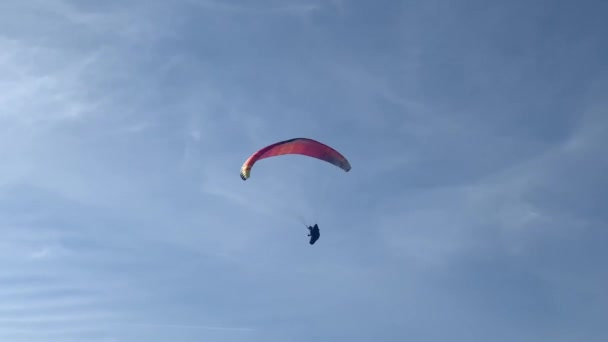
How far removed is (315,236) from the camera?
268 ft

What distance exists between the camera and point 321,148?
80.2 meters

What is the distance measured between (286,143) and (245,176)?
335 centimetres

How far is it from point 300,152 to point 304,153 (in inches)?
14.3

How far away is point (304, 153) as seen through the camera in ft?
264

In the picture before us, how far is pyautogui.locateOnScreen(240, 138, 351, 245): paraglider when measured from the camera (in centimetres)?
7856

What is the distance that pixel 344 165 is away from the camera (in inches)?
3194

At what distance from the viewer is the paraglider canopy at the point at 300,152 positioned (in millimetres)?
78562

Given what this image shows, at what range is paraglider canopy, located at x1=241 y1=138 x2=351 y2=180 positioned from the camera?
7856 centimetres

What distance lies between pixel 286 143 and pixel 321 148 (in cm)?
288

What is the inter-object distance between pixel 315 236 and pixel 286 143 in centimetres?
718

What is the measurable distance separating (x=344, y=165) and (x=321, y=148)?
6.83 ft

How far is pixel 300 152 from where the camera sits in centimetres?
8012

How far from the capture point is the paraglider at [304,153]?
78562 millimetres
